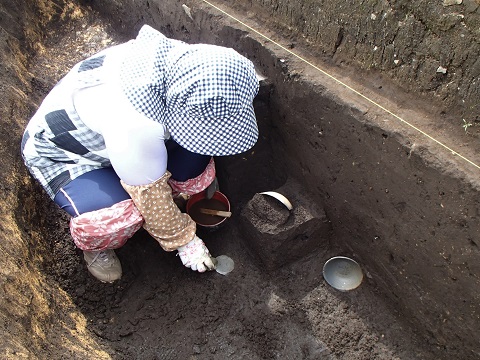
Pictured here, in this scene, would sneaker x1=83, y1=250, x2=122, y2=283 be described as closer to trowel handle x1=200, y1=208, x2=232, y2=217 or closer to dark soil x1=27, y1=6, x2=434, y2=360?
dark soil x1=27, y1=6, x2=434, y2=360

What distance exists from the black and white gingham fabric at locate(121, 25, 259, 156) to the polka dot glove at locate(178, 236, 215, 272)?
595 mm

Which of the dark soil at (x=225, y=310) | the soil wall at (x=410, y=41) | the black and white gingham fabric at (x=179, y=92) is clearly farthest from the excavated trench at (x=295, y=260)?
the black and white gingham fabric at (x=179, y=92)

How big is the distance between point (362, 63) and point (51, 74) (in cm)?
232

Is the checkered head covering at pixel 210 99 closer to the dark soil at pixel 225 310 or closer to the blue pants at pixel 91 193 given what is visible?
the blue pants at pixel 91 193

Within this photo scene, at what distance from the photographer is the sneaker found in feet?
7.25

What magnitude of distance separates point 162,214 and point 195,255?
31 centimetres

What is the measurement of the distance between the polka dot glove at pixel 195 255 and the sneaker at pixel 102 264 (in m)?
0.34

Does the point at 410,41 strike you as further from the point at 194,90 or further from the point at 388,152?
the point at 194,90

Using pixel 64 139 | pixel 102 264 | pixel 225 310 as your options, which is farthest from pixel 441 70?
pixel 102 264

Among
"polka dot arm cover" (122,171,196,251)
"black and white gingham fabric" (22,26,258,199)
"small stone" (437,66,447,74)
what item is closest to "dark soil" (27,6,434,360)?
"polka dot arm cover" (122,171,196,251)

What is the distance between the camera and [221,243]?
252cm

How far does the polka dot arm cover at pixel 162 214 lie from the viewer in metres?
1.93

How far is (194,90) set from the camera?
1579 millimetres

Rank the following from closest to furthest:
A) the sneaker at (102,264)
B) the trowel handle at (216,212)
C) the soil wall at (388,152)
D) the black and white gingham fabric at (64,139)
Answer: the soil wall at (388,152) → the black and white gingham fabric at (64,139) → the sneaker at (102,264) → the trowel handle at (216,212)
